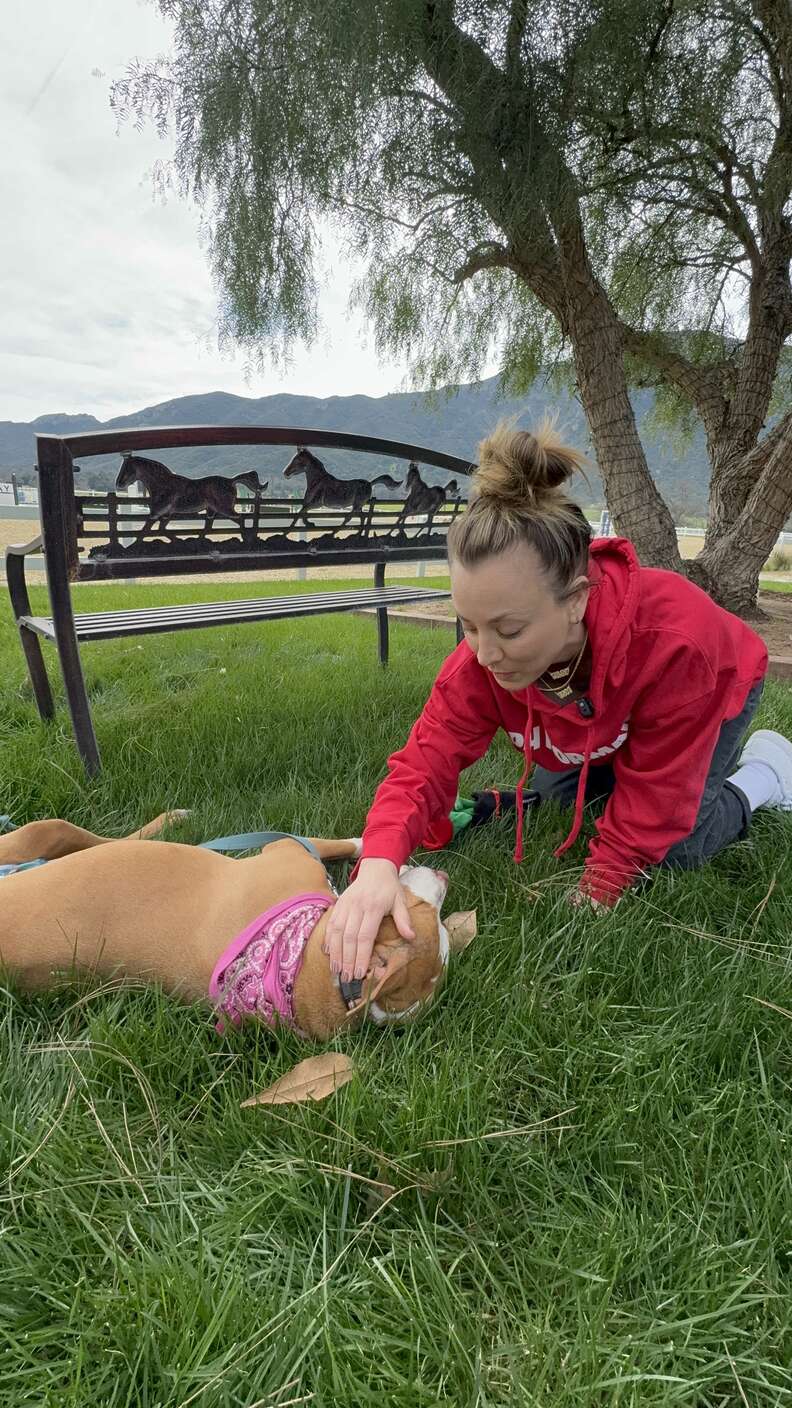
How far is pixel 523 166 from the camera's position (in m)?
4.42

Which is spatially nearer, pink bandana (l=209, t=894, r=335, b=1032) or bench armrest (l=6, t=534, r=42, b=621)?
pink bandana (l=209, t=894, r=335, b=1032)

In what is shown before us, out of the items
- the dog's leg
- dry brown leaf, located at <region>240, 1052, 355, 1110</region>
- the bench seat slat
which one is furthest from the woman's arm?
the bench seat slat

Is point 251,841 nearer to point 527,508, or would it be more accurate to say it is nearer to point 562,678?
point 562,678

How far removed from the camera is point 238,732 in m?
3.07

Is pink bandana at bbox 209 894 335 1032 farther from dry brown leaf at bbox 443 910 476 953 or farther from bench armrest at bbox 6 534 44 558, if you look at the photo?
bench armrest at bbox 6 534 44 558

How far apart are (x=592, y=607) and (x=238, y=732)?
1729mm

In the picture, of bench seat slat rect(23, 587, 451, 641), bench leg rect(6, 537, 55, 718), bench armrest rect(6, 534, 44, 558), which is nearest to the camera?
bench seat slat rect(23, 587, 451, 641)

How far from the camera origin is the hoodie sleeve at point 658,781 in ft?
6.13

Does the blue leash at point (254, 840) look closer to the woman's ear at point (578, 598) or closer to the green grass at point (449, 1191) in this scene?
the green grass at point (449, 1191)

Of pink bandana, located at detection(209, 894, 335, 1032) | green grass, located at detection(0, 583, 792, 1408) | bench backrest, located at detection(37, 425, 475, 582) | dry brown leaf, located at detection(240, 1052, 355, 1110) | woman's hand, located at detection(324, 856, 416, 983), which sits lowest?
green grass, located at detection(0, 583, 792, 1408)

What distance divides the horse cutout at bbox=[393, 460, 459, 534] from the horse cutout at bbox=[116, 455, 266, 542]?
1.12m

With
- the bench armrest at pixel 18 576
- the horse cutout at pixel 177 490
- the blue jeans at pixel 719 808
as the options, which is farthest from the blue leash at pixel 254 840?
the bench armrest at pixel 18 576

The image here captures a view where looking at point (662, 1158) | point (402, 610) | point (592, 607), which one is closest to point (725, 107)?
point (402, 610)

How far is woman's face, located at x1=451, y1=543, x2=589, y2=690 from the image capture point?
156cm
